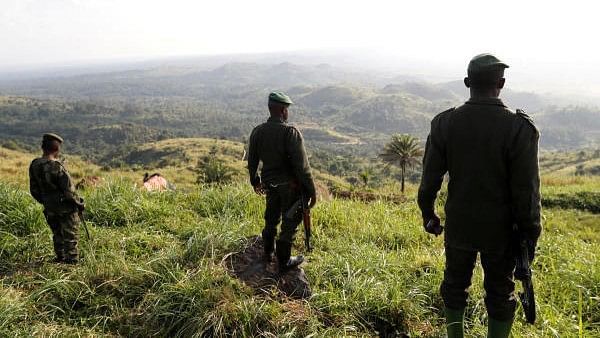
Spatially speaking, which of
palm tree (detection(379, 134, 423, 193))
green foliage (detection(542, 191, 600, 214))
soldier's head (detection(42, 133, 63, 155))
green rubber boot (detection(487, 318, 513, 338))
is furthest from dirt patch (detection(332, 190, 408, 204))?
palm tree (detection(379, 134, 423, 193))

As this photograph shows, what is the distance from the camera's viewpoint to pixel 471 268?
145 inches

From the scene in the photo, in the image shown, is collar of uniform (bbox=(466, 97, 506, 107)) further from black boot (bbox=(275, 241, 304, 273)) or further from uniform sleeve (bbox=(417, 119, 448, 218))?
black boot (bbox=(275, 241, 304, 273))

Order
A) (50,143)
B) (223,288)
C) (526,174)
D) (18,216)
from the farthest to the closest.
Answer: (18,216)
(50,143)
(223,288)
(526,174)

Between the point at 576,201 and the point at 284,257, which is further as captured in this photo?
the point at 576,201

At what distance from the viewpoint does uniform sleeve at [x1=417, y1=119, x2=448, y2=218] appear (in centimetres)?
360

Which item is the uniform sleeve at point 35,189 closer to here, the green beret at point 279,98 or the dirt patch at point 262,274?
the dirt patch at point 262,274

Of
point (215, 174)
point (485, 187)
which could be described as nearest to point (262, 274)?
point (485, 187)

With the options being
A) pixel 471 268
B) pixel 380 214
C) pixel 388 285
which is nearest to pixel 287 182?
pixel 388 285

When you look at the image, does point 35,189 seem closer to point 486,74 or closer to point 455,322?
point 455,322

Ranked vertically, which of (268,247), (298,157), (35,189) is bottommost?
(268,247)

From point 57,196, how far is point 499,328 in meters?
5.60

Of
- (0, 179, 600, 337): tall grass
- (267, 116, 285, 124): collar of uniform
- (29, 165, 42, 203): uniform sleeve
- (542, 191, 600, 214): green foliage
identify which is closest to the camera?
(0, 179, 600, 337): tall grass

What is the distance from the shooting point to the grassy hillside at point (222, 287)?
402 cm

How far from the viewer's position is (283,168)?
5.08 metres
